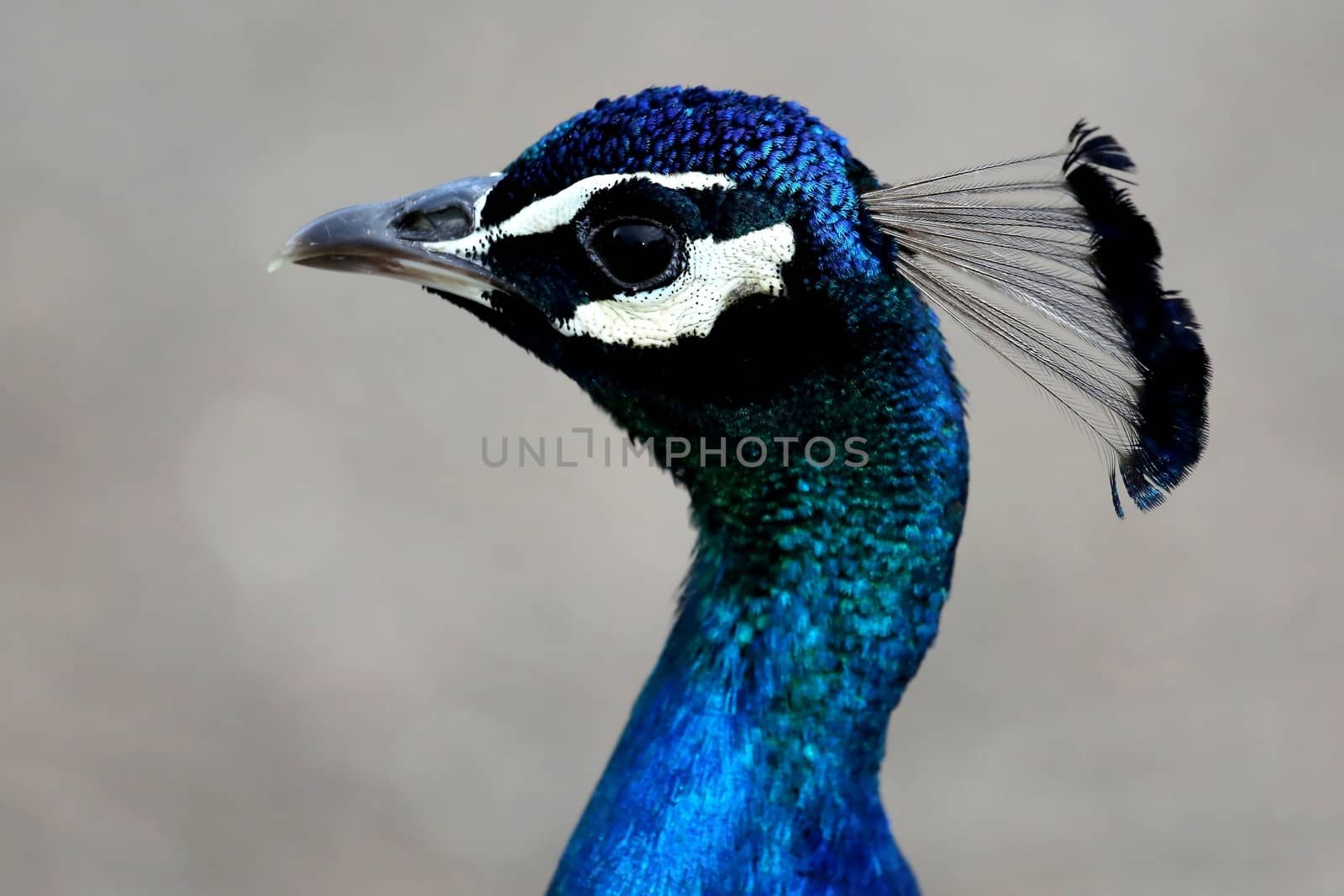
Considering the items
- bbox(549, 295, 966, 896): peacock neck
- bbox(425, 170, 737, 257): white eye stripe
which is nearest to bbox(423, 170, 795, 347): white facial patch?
bbox(425, 170, 737, 257): white eye stripe

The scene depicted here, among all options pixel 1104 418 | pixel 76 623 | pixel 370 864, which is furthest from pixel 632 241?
pixel 76 623

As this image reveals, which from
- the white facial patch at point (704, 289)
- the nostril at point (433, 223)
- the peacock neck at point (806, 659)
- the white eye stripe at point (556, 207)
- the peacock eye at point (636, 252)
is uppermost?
the nostril at point (433, 223)

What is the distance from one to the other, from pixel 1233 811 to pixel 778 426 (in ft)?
6.00

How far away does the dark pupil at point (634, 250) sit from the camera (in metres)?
1.07

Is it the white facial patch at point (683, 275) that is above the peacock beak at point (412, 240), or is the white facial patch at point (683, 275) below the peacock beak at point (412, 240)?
below

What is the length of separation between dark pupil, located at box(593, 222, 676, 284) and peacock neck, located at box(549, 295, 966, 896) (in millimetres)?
165

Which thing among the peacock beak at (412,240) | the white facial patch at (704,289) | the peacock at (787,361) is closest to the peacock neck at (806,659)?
the peacock at (787,361)

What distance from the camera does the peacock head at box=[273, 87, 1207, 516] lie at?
107 cm

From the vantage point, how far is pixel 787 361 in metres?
1.11

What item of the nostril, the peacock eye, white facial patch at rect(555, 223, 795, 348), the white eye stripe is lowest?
white facial patch at rect(555, 223, 795, 348)

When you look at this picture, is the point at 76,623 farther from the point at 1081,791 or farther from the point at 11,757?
the point at 1081,791

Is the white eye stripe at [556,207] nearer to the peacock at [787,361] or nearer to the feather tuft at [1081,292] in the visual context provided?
the peacock at [787,361]

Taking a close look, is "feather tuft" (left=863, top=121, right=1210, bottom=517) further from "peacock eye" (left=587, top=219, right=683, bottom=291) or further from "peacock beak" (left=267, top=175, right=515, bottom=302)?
"peacock beak" (left=267, top=175, right=515, bottom=302)

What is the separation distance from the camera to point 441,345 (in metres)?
3.37
